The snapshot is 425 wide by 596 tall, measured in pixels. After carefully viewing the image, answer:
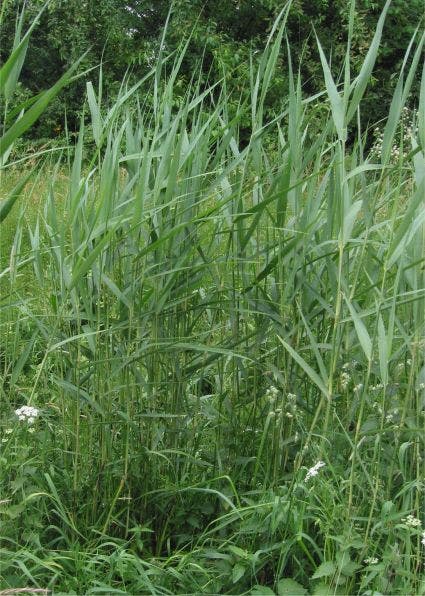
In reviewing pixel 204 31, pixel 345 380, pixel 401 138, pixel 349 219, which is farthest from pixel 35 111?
pixel 204 31

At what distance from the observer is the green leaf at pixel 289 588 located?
63.2 inches

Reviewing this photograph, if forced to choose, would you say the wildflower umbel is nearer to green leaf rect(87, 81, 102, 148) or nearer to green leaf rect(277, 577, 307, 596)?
green leaf rect(277, 577, 307, 596)

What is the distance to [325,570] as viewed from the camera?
1.56 m

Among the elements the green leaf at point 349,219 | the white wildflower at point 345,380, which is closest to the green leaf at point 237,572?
the white wildflower at point 345,380

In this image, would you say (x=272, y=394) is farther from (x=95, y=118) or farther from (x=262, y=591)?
(x=95, y=118)

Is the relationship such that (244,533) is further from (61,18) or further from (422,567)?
(61,18)

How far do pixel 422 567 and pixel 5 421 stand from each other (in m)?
0.98

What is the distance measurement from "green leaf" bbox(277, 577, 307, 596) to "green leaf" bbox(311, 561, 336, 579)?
60 mm

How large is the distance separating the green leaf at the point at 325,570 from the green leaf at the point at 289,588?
60mm

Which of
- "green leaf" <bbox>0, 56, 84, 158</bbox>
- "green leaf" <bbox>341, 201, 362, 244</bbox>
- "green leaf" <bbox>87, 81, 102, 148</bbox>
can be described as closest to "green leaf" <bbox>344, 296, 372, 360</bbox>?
"green leaf" <bbox>341, 201, 362, 244</bbox>

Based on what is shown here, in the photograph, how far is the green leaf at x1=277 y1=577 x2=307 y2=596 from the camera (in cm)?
161

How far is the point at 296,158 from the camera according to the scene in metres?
1.87

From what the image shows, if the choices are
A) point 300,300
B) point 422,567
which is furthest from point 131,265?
point 422,567

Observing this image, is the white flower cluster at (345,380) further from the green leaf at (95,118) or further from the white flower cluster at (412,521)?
the green leaf at (95,118)
